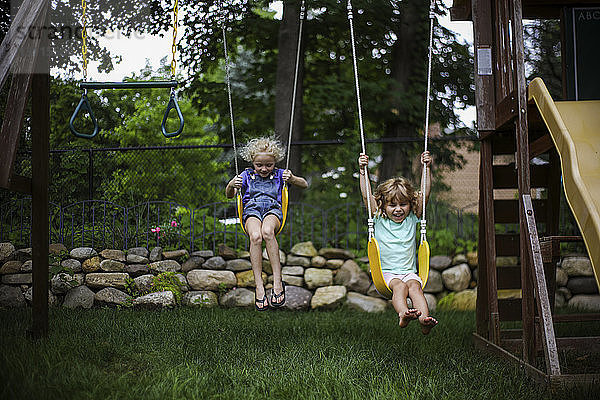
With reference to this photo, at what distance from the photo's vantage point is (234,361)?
13.0ft

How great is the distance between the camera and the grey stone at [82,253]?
22.8ft

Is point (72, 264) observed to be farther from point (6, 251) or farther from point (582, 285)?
point (582, 285)

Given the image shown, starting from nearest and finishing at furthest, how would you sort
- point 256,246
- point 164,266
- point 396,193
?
point 396,193
point 256,246
point 164,266

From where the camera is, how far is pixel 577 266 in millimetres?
7547

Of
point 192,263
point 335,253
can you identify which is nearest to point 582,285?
point 335,253

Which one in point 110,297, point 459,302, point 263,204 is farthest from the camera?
point 459,302

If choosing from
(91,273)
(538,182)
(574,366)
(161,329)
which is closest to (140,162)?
(91,273)

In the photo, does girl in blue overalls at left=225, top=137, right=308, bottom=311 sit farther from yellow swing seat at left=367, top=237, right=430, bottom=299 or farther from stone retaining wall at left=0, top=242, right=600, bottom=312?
stone retaining wall at left=0, top=242, right=600, bottom=312

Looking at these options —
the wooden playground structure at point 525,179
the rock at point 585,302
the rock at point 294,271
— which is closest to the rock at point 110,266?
the rock at point 294,271

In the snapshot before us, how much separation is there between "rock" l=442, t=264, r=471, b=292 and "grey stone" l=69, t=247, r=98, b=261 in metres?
4.11

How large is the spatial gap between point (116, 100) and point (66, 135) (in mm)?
796

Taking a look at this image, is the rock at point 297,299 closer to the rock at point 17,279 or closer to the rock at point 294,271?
the rock at point 294,271

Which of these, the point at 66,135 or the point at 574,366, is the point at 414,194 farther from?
the point at 66,135

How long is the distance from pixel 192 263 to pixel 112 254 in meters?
0.90
